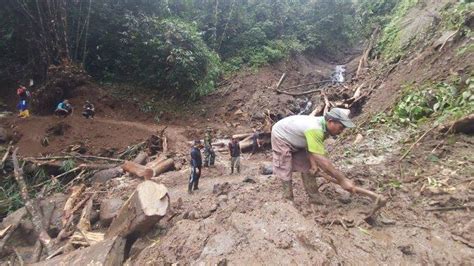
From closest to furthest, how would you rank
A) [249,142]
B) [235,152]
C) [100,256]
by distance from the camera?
[100,256], [235,152], [249,142]

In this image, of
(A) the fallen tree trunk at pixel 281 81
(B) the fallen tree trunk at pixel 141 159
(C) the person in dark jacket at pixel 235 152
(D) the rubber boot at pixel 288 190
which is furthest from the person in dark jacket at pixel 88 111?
(D) the rubber boot at pixel 288 190

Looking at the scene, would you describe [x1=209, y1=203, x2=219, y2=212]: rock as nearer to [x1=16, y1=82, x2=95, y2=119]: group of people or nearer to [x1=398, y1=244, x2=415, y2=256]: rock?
[x1=398, y1=244, x2=415, y2=256]: rock

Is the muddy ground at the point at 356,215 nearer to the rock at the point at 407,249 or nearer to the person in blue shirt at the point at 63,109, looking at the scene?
the rock at the point at 407,249

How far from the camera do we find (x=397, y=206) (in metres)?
4.14

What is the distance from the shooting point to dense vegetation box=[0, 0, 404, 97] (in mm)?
15961

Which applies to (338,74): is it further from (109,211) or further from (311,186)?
(109,211)

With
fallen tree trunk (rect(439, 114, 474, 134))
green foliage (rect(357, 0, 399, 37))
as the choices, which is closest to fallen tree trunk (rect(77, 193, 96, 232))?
fallen tree trunk (rect(439, 114, 474, 134))

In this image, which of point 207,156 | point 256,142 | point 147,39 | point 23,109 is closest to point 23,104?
point 23,109

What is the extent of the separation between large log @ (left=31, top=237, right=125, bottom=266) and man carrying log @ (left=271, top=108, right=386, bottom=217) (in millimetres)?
2202

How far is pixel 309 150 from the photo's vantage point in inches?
157

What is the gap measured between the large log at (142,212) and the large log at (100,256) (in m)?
0.21

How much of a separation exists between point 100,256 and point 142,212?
0.67 meters

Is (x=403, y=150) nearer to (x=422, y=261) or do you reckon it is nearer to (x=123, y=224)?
(x=422, y=261)

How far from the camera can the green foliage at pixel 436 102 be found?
217 inches
